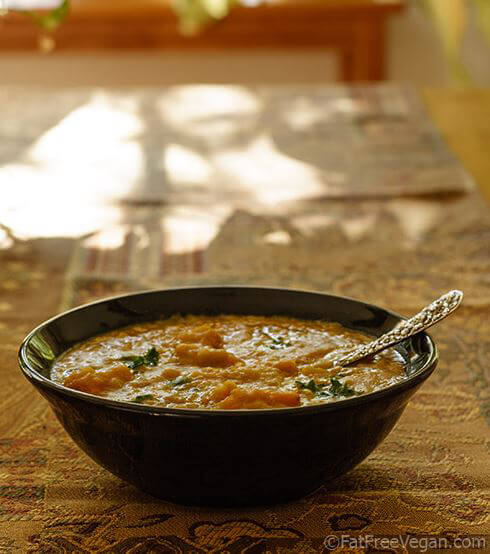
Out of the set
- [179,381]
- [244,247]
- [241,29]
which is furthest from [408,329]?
[241,29]

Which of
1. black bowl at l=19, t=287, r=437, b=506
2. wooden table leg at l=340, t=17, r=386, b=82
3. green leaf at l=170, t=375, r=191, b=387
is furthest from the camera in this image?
wooden table leg at l=340, t=17, r=386, b=82

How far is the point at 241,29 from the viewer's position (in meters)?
4.98

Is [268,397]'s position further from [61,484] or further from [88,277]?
[88,277]

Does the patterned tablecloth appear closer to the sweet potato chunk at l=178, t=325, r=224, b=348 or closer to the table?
the sweet potato chunk at l=178, t=325, r=224, b=348

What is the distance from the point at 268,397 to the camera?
0.81m

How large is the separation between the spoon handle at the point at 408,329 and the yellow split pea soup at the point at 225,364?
0.01 m

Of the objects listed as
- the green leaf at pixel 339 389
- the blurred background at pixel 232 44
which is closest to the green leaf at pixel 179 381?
the green leaf at pixel 339 389

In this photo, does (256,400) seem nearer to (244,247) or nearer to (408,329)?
(408,329)

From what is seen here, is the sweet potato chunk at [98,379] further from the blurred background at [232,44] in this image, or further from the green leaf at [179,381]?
the blurred background at [232,44]

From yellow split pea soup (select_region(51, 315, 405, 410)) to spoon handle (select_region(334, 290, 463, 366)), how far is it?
1 centimetres

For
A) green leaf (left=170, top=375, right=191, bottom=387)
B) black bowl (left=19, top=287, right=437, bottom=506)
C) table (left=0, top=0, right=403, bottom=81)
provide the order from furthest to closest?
table (left=0, top=0, right=403, bottom=81)
green leaf (left=170, top=375, right=191, bottom=387)
black bowl (left=19, top=287, right=437, bottom=506)

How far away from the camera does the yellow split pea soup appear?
836 mm

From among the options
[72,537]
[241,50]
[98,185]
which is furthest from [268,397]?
[241,50]

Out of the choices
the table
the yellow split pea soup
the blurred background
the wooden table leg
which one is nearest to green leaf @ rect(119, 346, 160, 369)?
the yellow split pea soup
